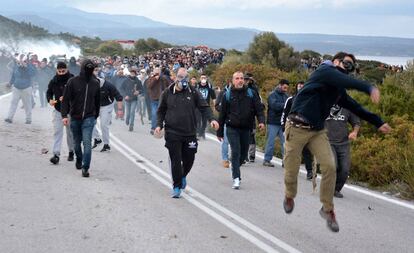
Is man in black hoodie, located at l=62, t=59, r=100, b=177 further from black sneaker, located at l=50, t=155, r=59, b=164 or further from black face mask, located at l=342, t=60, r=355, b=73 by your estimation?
black face mask, located at l=342, t=60, r=355, b=73

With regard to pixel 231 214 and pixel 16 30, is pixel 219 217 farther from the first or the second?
pixel 16 30

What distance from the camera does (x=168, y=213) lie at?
8047mm

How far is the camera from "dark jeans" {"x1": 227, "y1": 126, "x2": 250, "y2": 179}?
33.5ft

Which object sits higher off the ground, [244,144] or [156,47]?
[244,144]

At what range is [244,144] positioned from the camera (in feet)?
34.2

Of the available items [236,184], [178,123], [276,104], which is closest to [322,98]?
[178,123]

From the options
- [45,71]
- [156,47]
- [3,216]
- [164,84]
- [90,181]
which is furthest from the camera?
[156,47]

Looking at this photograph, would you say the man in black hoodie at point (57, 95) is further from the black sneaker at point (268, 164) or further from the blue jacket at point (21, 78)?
the blue jacket at point (21, 78)

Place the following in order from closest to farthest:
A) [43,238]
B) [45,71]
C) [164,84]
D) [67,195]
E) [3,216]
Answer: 1. [43,238]
2. [3,216]
3. [67,195]
4. [164,84]
5. [45,71]

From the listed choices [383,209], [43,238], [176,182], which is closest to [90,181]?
[176,182]

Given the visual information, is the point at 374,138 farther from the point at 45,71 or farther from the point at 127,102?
the point at 45,71

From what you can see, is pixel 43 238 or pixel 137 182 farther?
pixel 137 182

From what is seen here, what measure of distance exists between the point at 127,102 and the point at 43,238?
1312cm

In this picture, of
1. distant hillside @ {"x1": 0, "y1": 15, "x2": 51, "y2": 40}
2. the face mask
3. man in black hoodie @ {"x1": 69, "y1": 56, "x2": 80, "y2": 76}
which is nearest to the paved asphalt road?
the face mask
